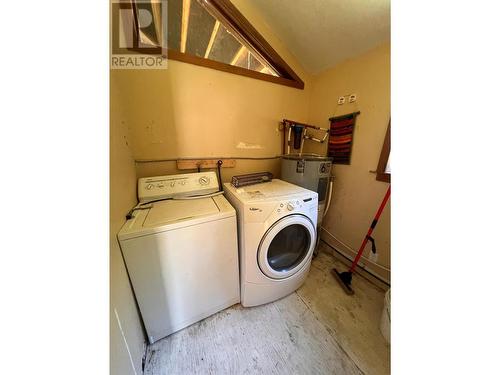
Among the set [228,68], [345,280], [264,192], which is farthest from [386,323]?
[228,68]

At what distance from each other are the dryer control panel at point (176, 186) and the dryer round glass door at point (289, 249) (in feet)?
2.36

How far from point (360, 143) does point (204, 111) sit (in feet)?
5.04

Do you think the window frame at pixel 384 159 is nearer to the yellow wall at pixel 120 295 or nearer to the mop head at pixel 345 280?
the mop head at pixel 345 280

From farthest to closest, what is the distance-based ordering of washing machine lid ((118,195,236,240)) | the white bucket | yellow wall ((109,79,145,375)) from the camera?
the white bucket → washing machine lid ((118,195,236,240)) → yellow wall ((109,79,145,375))

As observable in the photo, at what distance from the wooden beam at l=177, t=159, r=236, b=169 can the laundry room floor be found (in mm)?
1277

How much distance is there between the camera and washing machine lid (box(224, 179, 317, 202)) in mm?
1183

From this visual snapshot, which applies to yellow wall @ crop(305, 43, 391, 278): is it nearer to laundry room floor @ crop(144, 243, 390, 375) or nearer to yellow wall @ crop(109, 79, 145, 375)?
laundry room floor @ crop(144, 243, 390, 375)

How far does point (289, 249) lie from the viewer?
4.68 ft

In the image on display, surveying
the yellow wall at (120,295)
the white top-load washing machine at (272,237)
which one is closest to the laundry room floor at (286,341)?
the white top-load washing machine at (272,237)

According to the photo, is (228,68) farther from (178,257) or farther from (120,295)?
(120,295)

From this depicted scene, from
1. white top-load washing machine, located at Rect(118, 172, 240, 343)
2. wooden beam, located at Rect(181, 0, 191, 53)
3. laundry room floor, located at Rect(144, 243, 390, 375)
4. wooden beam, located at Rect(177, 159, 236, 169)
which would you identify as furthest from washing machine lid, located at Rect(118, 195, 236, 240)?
wooden beam, located at Rect(181, 0, 191, 53)

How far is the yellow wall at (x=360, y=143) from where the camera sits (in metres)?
1.43
